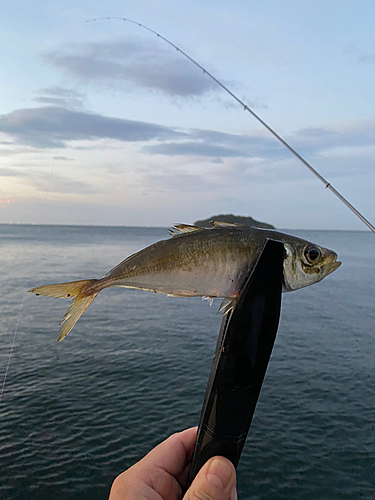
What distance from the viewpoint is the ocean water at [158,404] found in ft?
51.3

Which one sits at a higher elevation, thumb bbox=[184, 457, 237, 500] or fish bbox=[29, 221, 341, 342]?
fish bbox=[29, 221, 341, 342]

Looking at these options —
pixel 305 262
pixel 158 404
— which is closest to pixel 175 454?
pixel 305 262

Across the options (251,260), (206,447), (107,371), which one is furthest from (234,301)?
(107,371)

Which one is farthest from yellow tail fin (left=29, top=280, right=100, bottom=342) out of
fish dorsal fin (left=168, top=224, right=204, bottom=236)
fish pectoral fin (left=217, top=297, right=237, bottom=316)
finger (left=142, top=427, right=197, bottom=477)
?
finger (left=142, top=427, right=197, bottom=477)

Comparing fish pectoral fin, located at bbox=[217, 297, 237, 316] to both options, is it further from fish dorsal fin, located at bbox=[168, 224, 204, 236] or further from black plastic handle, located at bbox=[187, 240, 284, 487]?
fish dorsal fin, located at bbox=[168, 224, 204, 236]

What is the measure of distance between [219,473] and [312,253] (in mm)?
1672

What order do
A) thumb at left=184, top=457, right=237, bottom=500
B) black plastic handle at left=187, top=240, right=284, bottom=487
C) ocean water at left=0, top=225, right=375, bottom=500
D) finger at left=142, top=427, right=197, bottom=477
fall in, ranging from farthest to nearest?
ocean water at left=0, top=225, right=375, bottom=500 < finger at left=142, top=427, right=197, bottom=477 < thumb at left=184, top=457, right=237, bottom=500 < black plastic handle at left=187, top=240, right=284, bottom=487

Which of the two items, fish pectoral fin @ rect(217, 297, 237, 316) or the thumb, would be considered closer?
fish pectoral fin @ rect(217, 297, 237, 316)

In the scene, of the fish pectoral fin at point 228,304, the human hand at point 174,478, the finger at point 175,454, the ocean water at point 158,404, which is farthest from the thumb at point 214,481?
the ocean water at point 158,404

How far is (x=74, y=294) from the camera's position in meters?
2.50

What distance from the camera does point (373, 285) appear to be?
5834cm

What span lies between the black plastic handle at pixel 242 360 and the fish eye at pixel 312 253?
0.56ft

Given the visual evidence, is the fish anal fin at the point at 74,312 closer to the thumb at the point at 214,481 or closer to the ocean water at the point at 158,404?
the thumb at the point at 214,481

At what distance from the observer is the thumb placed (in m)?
2.64
